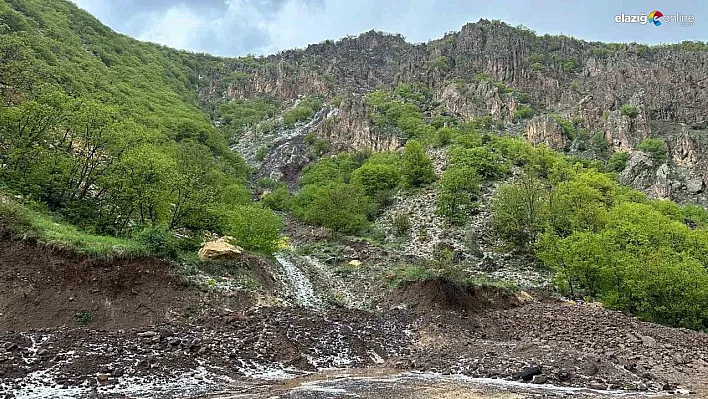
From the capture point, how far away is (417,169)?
67188mm

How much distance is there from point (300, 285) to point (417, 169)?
35784mm

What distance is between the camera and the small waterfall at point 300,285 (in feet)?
103

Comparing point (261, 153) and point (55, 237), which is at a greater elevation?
point (261, 153)

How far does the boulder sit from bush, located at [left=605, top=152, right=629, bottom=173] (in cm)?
7929

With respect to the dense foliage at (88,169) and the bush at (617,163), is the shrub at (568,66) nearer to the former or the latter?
the bush at (617,163)

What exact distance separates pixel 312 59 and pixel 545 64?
3224 inches

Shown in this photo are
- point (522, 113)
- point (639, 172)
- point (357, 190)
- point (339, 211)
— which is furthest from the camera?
point (522, 113)

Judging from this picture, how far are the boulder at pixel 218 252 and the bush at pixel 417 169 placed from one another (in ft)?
131

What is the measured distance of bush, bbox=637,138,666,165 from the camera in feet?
294

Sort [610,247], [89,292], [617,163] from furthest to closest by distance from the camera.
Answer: [617,163], [610,247], [89,292]

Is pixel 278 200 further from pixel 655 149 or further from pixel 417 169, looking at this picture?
pixel 655 149

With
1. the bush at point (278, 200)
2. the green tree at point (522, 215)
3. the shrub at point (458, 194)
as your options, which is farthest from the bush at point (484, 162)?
the bush at point (278, 200)

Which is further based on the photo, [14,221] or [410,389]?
[14,221]

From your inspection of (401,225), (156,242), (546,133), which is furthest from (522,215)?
(546,133)
